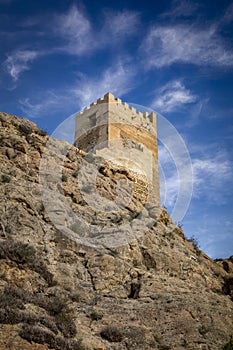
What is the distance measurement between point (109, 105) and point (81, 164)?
9.01 metres

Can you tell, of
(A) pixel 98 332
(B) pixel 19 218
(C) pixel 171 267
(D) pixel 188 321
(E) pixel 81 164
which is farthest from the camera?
(E) pixel 81 164

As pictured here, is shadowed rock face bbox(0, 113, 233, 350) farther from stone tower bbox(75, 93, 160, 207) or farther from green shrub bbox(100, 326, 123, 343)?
stone tower bbox(75, 93, 160, 207)

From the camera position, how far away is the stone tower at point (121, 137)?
2397 cm

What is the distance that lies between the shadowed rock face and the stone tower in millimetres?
5947

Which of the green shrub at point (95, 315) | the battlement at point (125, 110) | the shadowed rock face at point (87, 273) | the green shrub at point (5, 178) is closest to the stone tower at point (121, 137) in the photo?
the battlement at point (125, 110)

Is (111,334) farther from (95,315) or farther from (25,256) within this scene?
(25,256)

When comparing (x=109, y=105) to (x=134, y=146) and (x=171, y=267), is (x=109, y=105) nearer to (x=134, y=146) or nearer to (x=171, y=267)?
(x=134, y=146)

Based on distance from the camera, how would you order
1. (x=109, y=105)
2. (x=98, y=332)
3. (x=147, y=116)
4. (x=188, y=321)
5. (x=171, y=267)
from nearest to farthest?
1. (x=98, y=332)
2. (x=188, y=321)
3. (x=171, y=267)
4. (x=109, y=105)
5. (x=147, y=116)

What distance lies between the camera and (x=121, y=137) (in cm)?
2527

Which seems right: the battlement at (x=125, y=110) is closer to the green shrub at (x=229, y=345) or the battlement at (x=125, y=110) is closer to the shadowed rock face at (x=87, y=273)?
Result: the shadowed rock face at (x=87, y=273)

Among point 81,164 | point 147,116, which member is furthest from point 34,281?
point 147,116

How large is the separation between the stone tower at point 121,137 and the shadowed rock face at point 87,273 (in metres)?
5.95

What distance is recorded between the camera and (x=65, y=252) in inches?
479

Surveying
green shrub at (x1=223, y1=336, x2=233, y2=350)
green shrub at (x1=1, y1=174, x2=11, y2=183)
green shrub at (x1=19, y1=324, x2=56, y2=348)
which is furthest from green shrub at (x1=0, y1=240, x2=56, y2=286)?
green shrub at (x1=223, y1=336, x2=233, y2=350)
